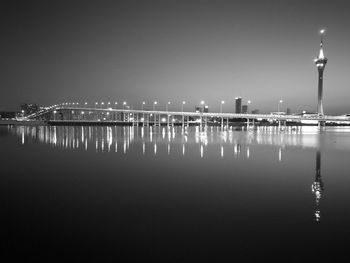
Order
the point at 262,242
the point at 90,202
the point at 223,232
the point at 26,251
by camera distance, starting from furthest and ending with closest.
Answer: the point at 90,202, the point at 223,232, the point at 262,242, the point at 26,251

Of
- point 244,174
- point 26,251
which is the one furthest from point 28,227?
point 244,174

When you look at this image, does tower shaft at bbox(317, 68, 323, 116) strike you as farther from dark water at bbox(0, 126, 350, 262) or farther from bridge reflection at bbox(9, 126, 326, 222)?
dark water at bbox(0, 126, 350, 262)

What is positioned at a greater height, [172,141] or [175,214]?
[175,214]

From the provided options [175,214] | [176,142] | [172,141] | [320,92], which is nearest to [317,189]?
[175,214]

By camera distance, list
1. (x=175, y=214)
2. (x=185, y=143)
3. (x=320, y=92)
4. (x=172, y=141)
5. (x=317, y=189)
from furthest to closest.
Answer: (x=320, y=92), (x=172, y=141), (x=185, y=143), (x=317, y=189), (x=175, y=214)

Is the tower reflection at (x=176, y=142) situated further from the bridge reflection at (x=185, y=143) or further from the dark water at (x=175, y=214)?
the dark water at (x=175, y=214)

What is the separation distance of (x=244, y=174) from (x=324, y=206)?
5.64 metres

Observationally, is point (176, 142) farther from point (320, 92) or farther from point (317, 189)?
point (320, 92)

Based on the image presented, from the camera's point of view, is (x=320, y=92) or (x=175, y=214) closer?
(x=175, y=214)

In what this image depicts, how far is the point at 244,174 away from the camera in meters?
14.5

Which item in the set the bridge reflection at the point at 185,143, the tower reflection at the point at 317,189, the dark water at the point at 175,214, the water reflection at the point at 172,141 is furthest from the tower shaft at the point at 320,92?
the dark water at the point at 175,214

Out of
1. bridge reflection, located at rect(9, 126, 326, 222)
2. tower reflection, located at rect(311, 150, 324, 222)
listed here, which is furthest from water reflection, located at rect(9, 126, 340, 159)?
tower reflection, located at rect(311, 150, 324, 222)

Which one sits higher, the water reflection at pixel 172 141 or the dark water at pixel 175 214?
the dark water at pixel 175 214

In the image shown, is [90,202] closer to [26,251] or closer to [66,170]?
[26,251]
